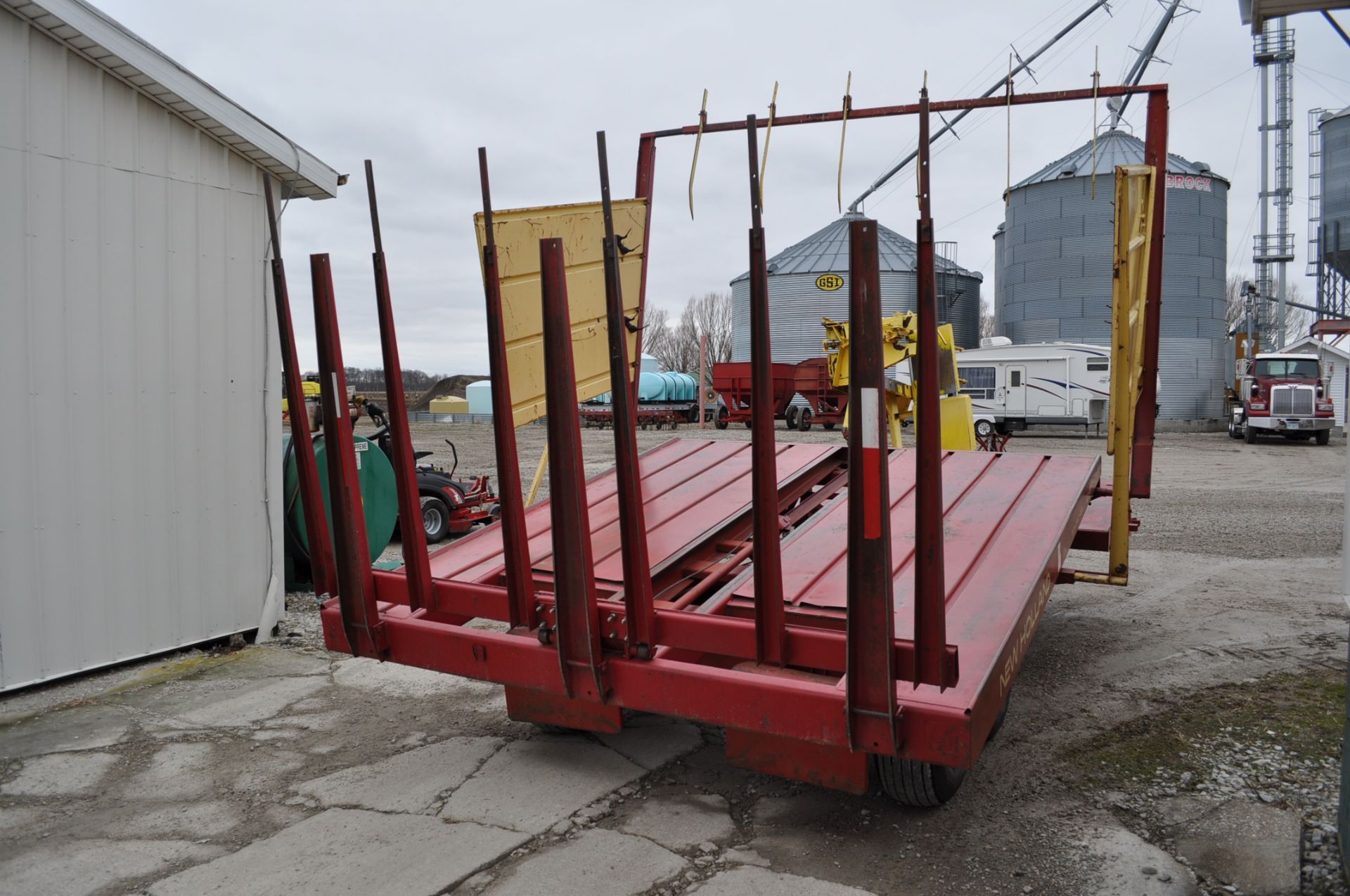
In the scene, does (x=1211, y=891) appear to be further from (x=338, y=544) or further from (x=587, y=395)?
(x=587, y=395)

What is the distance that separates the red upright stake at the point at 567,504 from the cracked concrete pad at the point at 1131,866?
1.66 meters

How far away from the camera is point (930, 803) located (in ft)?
11.1

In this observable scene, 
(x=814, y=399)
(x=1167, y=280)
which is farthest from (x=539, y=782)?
(x=1167, y=280)

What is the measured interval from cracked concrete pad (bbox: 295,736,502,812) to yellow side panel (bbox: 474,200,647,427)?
70.6 inches

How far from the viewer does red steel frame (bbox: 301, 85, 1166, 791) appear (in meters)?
2.49

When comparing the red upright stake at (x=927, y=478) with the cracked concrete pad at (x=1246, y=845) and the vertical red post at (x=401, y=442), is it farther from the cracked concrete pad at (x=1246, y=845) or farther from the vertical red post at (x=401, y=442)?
the vertical red post at (x=401, y=442)

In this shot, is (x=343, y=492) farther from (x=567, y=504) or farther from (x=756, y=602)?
(x=756, y=602)

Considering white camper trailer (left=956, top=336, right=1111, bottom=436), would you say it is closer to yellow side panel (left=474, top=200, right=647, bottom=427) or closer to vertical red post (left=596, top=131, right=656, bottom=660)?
yellow side panel (left=474, top=200, right=647, bottom=427)

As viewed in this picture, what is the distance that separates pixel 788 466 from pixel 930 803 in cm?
234

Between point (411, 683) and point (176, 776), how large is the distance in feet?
4.57

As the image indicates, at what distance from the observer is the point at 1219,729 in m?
4.30

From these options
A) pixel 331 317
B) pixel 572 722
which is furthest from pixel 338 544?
pixel 572 722

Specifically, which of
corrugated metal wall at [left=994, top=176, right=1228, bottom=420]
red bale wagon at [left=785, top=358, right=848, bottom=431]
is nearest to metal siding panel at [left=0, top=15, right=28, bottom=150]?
red bale wagon at [left=785, top=358, right=848, bottom=431]

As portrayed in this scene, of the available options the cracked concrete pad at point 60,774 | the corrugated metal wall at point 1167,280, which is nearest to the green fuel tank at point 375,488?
the cracked concrete pad at point 60,774
